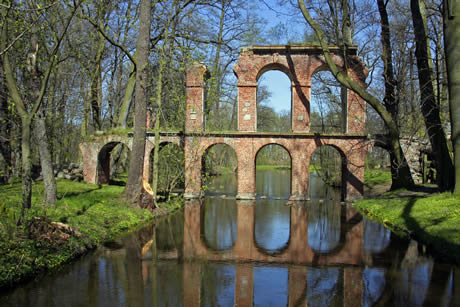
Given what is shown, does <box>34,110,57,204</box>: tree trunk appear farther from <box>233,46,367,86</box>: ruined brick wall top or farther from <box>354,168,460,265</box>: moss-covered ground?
<box>233,46,367,86</box>: ruined brick wall top

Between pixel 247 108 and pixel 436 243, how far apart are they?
43.3ft

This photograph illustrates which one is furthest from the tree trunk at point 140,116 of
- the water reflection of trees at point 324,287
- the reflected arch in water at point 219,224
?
the water reflection of trees at point 324,287

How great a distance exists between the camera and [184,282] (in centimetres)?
720

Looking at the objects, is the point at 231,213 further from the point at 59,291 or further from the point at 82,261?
the point at 59,291

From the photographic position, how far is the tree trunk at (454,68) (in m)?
13.0

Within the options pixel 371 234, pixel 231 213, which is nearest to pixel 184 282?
pixel 371 234

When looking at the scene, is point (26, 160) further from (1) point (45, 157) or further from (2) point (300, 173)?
(2) point (300, 173)

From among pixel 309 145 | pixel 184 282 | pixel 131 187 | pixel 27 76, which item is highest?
pixel 27 76

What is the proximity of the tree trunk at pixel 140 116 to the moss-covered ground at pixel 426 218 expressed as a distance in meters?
8.83

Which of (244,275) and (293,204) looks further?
(293,204)

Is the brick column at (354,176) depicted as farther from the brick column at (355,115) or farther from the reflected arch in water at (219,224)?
the reflected arch in water at (219,224)

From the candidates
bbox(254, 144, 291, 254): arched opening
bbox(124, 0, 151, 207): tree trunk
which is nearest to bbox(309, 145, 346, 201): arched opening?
bbox(254, 144, 291, 254): arched opening

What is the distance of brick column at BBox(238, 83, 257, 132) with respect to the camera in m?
21.4

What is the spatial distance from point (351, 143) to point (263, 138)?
458cm
